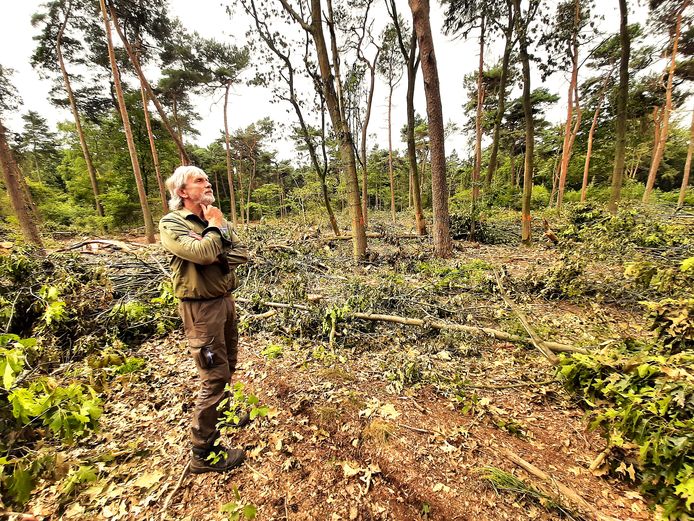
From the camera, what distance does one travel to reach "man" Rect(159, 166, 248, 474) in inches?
75.1

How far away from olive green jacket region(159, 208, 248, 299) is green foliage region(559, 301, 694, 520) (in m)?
3.04

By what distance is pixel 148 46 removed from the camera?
12.4 metres

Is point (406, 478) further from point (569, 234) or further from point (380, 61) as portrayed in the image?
point (380, 61)

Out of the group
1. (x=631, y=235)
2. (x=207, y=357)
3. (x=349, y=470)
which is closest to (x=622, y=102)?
(x=631, y=235)

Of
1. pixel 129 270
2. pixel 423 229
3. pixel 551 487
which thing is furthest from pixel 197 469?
pixel 423 229

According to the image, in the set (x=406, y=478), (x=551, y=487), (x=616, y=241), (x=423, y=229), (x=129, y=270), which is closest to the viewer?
(x=551, y=487)

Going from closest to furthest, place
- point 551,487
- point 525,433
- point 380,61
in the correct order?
point 551,487 → point 525,433 → point 380,61

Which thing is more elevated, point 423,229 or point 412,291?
point 423,229

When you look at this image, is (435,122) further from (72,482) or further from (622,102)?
(72,482)

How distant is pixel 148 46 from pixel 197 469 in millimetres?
17762

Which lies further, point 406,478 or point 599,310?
point 599,310

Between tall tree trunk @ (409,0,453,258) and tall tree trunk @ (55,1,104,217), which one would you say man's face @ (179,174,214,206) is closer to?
tall tree trunk @ (409,0,453,258)

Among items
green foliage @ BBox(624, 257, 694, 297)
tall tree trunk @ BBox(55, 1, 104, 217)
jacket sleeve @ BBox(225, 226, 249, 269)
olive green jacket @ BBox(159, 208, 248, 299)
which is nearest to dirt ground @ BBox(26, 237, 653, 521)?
green foliage @ BBox(624, 257, 694, 297)

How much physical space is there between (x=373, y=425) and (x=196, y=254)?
2.08 metres
